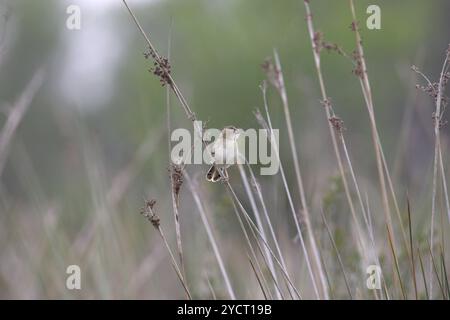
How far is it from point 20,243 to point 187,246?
737 mm

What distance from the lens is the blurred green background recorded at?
2.68 metres

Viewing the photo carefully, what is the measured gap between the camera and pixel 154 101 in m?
13.8

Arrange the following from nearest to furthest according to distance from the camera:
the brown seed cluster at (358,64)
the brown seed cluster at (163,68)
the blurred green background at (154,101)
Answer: the brown seed cluster at (163,68), the brown seed cluster at (358,64), the blurred green background at (154,101)

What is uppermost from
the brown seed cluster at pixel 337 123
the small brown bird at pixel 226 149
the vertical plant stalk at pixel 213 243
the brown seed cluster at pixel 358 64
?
the brown seed cluster at pixel 358 64

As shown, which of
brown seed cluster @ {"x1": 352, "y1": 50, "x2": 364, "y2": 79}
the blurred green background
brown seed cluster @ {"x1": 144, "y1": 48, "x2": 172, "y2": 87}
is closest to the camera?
brown seed cluster @ {"x1": 144, "y1": 48, "x2": 172, "y2": 87}

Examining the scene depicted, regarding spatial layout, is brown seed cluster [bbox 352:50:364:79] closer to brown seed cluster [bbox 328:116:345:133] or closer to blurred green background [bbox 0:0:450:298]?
brown seed cluster [bbox 328:116:345:133]

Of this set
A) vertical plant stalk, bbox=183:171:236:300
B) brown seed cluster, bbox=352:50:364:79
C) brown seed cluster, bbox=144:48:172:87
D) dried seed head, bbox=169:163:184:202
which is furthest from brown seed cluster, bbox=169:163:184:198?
brown seed cluster, bbox=352:50:364:79

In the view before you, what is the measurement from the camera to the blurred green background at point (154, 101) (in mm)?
2684

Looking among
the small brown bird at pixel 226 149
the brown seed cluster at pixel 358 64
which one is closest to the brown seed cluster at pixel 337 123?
the brown seed cluster at pixel 358 64

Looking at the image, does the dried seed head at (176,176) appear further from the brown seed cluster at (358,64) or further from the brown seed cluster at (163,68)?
the brown seed cluster at (358,64)

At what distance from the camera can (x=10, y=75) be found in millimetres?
17000
